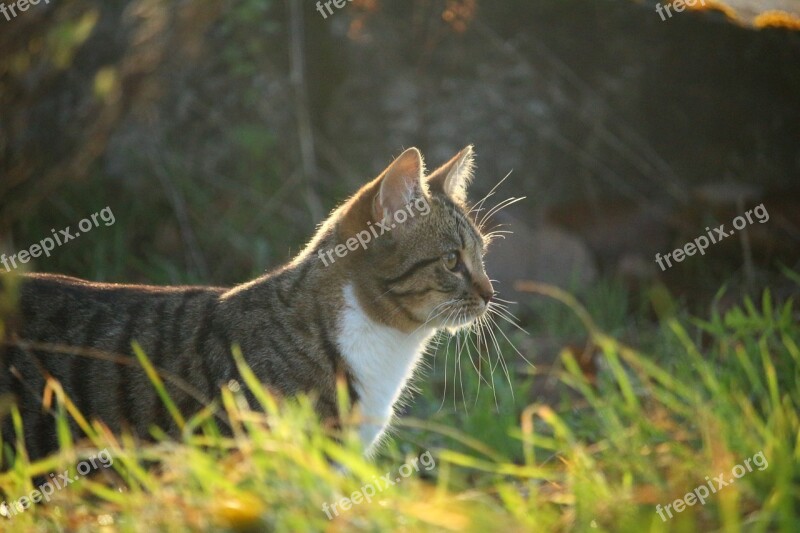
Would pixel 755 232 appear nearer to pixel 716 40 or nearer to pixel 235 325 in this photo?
pixel 716 40

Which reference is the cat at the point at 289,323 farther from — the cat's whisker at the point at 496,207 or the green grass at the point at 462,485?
the green grass at the point at 462,485

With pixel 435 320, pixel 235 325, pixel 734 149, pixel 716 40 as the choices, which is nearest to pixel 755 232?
pixel 734 149

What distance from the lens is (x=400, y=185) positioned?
12.1ft

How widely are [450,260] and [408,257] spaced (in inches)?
7.4

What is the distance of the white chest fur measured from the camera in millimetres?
3545

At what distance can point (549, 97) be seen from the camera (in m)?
6.78

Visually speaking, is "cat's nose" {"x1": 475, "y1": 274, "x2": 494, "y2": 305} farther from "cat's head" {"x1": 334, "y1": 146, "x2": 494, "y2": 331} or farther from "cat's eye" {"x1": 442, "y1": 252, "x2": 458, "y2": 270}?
"cat's eye" {"x1": 442, "y1": 252, "x2": 458, "y2": 270}

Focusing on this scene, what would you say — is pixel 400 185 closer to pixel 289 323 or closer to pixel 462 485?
pixel 289 323

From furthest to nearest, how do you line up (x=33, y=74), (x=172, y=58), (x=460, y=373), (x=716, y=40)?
1. (x=716, y=40)
2. (x=172, y=58)
3. (x=460, y=373)
4. (x=33, y=74)

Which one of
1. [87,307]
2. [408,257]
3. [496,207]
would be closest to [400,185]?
[408,257]

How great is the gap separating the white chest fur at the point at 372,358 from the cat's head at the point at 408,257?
43 millimetres

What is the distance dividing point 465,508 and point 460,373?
2.78 metres

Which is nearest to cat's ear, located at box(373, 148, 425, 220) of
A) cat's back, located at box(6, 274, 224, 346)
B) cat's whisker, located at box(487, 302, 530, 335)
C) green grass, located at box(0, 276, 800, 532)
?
cat's whisker, located at box(487, 302, 530, 335)

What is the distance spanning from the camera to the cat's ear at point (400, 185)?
11.8 feet
